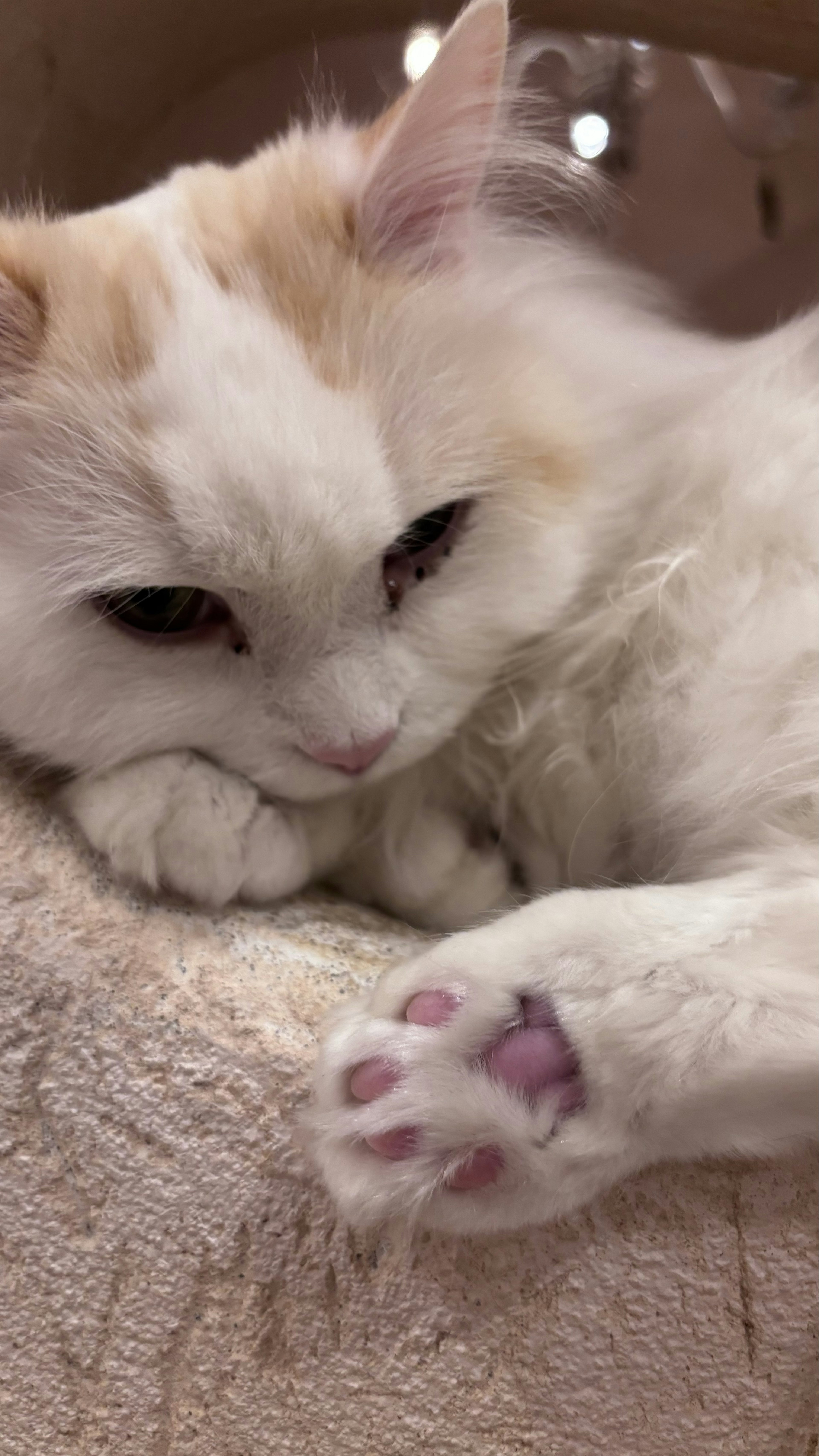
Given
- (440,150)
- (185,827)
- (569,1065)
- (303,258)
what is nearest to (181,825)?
(185,827)

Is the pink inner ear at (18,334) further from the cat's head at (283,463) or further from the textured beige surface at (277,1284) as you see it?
the textured beige surface at (277,1284)

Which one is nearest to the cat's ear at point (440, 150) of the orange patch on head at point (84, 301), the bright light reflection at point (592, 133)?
the orange patch on head at point (84, 301)

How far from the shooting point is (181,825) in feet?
2.51

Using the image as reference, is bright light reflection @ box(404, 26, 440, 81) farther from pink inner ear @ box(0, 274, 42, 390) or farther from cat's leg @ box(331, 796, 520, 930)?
cat's leg @ box(331, 796, 520, 930)

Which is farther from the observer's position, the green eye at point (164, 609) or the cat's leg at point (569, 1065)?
the green eye at point (164, 609)

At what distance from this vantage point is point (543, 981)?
0.62m

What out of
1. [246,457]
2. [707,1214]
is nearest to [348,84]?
[246,457]

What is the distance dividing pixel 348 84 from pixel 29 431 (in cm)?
86

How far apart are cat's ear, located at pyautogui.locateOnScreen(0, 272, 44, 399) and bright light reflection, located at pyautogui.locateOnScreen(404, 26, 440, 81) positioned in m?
0.86

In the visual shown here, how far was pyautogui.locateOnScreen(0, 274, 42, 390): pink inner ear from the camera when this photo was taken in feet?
2.39

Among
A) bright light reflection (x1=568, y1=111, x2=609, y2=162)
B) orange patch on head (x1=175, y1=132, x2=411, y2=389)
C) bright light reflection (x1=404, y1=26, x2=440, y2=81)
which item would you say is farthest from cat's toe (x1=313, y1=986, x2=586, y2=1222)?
bright light reflection (x1=568, y1=111, x2=609, y2=162)

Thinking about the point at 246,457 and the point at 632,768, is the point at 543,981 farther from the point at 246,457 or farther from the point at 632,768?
the point at 246,457

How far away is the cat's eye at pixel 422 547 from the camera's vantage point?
0.80m

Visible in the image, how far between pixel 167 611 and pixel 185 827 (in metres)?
0.18
